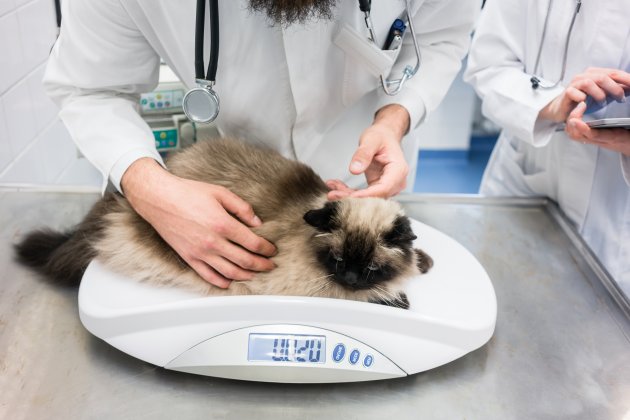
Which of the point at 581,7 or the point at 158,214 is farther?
the point at 581,7

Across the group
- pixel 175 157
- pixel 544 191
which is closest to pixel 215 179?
pixel 175 157

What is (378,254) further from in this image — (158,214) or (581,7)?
(581,7)

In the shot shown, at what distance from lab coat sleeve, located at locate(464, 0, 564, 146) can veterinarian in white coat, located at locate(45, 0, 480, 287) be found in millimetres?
119

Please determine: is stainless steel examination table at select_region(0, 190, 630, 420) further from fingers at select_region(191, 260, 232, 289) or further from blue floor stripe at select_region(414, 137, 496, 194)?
blue floor stripe at select_region(414, 137, 496, 194)

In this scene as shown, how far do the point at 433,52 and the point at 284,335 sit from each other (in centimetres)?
85

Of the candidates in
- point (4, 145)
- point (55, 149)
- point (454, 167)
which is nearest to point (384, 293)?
point (4, 145)

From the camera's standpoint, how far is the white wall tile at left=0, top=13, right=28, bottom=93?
1.47 meters

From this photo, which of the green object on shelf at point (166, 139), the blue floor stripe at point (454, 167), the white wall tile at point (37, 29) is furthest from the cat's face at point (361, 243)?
the blue floor stripe at point (454, 167)

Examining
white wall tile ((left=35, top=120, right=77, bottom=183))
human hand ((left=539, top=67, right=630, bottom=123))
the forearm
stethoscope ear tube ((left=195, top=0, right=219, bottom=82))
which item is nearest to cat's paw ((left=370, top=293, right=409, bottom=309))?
the forearm

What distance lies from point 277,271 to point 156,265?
22cm

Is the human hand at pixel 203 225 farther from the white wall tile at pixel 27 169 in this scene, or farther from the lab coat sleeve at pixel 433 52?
the white wall tile at pixel 27 169

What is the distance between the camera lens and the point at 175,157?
1193 millimetres

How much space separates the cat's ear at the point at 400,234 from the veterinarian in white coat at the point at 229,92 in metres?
0.09

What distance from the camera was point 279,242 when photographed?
1.05 meters
